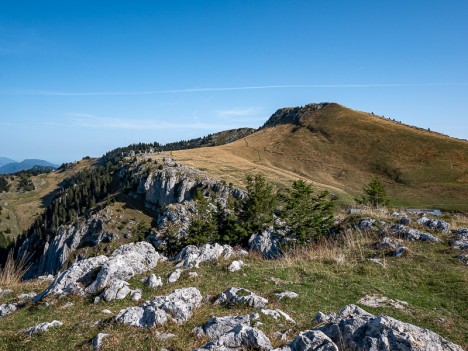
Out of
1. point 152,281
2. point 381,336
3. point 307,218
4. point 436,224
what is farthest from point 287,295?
point 436,224

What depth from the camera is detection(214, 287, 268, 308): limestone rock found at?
11.9 meters

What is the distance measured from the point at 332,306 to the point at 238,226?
68.8 ft

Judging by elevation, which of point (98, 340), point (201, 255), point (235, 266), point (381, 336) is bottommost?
point (235, 266)

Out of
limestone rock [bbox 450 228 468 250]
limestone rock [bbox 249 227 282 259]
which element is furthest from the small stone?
limestone rock [bbox 450 228 468 250]

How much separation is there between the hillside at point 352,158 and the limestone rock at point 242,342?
77.5 m

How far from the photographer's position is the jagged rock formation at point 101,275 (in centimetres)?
1469

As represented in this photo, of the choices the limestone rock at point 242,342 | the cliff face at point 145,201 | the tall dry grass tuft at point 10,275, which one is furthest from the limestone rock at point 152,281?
the cliff face at point 145,201

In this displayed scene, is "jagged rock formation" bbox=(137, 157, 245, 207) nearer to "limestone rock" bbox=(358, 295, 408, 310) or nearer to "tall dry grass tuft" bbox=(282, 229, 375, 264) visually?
"tall dry grass tuft" bbox=(282, 229, 375, 264)

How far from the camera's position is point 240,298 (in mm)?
12148

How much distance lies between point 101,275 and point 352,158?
395 ft

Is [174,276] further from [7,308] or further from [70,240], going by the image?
[70,240]

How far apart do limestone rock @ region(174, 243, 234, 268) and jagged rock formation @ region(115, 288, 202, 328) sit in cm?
536

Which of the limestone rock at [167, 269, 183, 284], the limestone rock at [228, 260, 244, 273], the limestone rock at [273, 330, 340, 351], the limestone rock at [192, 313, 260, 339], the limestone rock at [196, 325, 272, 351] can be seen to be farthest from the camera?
the limestone rock at [228, 260, 244, 273]

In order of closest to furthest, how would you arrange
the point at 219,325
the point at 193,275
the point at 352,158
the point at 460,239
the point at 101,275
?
the point at 219,325, the point at 101,275, the point at 193,275, the point at 460,239, the point at 352,158
